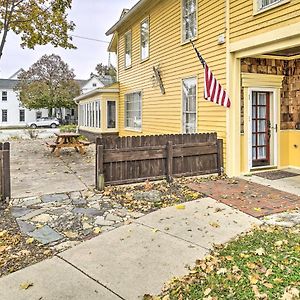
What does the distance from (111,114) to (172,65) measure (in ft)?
24.0

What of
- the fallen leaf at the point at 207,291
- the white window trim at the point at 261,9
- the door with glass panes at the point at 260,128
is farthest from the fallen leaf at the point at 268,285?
the door with glass panes at the point at 260,128

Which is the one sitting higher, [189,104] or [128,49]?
[128,49]

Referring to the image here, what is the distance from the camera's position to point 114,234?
457cm

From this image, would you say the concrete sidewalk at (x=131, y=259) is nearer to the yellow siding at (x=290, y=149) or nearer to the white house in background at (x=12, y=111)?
the yellow siding at (x=290, y=149)

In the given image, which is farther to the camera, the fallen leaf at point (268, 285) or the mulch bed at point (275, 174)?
the mulch bed at point (275, 174)

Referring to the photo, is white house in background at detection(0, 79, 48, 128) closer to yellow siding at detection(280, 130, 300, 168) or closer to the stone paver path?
yellow siding at detection(280, 130, 300, 168)

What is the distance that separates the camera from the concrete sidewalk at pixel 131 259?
3158mm

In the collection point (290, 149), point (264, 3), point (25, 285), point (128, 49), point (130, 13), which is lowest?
point (25, 285)

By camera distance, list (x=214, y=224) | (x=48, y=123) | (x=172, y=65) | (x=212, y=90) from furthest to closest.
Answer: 1. (x=48, y=123)
2. (x=172, y=65)
3. (x=212, y=90)
4. (x=214, y=224)

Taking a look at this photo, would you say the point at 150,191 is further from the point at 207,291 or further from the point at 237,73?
the point at 207,291

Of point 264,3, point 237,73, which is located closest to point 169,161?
point 237,73

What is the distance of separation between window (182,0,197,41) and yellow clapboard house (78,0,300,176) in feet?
0.10

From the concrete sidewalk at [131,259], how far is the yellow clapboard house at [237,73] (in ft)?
12.1

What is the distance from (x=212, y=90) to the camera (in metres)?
7.93
